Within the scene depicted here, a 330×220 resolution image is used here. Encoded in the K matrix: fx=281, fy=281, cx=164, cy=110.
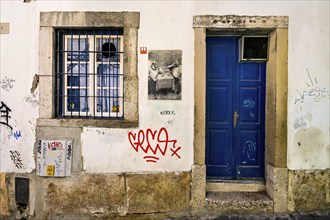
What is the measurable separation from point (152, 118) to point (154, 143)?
383mm

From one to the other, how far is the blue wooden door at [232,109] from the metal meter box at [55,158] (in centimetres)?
221

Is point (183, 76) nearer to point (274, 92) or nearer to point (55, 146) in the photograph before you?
point (274, 92)

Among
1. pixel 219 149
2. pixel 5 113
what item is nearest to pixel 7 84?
pixel 5 113

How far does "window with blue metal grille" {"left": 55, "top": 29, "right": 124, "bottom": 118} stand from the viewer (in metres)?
4.45

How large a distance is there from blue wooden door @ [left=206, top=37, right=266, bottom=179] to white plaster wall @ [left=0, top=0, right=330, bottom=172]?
45cm

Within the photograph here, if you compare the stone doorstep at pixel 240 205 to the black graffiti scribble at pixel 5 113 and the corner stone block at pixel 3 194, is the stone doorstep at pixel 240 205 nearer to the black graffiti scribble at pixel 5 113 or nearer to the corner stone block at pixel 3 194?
the corner stone block at pixel 3 194

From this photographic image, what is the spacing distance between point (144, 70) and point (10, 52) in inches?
82.9

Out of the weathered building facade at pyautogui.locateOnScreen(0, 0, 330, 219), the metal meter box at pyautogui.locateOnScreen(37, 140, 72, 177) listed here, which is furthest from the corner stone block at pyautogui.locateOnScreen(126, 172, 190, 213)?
the metal meter box at pyautogui.locateOnScreen(37, 140, 72, 177)

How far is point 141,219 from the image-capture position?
4.30 metres

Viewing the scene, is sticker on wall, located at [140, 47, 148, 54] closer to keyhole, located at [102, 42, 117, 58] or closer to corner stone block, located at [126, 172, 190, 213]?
keyhole, located at [102, 42, 117, 58]

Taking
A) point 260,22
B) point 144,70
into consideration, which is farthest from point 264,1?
point 144,70

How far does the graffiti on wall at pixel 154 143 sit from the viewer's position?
4.29 metres

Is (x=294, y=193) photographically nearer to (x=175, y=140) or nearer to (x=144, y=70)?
(x=175, y=140)

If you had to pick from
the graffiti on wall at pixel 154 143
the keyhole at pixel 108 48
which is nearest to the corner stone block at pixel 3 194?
the graffiti on wall at pixel 154 143
